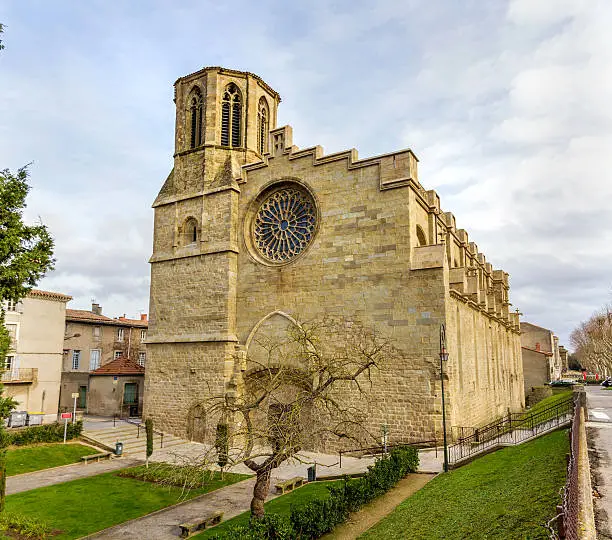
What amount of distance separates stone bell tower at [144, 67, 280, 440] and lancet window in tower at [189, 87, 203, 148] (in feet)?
0.18

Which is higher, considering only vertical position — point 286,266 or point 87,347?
point 286,266

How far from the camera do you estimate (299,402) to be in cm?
1134

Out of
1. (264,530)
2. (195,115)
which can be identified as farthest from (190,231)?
(264,530)

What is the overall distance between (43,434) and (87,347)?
15956 millimetres

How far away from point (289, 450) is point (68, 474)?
38.3 ft

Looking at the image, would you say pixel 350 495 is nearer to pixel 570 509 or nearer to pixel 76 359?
pixel 570 509

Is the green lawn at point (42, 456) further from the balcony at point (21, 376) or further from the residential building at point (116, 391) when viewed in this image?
the residential building at point (116, 391)

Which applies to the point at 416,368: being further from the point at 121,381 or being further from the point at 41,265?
the point at 121,381

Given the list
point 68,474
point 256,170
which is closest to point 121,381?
point 68,474

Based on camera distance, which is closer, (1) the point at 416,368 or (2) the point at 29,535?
(2) the point at 29,535

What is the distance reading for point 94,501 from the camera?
14406 mm

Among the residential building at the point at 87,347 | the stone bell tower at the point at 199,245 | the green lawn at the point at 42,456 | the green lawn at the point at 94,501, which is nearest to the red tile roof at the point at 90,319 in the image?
the residential building at the point at 87,347

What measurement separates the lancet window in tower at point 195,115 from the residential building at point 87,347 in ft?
47.5

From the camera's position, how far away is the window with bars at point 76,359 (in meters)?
35.1
